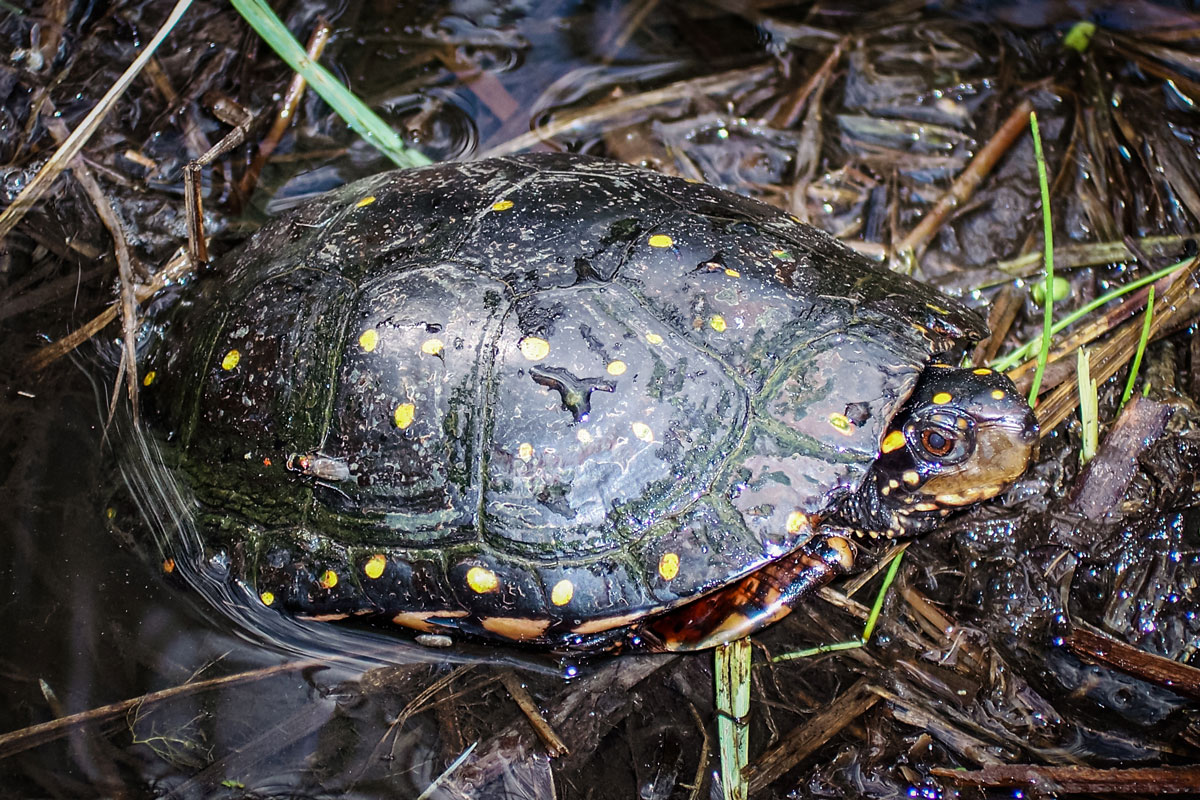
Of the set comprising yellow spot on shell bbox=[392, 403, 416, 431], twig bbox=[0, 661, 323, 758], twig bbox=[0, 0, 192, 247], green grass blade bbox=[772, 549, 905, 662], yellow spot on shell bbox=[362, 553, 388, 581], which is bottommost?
green grass blade bbox=[772, 549, 905, 662]

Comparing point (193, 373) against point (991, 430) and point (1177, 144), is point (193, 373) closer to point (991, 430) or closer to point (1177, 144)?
point (991, 430)

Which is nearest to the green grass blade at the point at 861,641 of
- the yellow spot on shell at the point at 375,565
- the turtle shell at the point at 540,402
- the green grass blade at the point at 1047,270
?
the turtle shell at the point at 540,402

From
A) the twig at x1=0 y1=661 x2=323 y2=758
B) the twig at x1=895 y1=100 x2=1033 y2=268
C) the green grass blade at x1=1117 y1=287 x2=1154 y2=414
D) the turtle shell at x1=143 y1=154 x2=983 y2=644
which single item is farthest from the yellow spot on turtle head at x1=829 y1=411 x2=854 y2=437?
the twig at x1=0 y1=661 x2=323 y2=758

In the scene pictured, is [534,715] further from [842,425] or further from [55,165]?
[55,165]

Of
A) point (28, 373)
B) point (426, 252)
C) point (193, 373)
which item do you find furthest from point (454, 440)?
point (28, 373)

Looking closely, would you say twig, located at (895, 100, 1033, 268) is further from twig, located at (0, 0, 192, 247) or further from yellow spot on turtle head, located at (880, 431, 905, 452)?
twig, located at (0, 0, 192, 247)

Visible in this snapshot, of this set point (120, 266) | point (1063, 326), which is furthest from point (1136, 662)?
point (120, 266)
